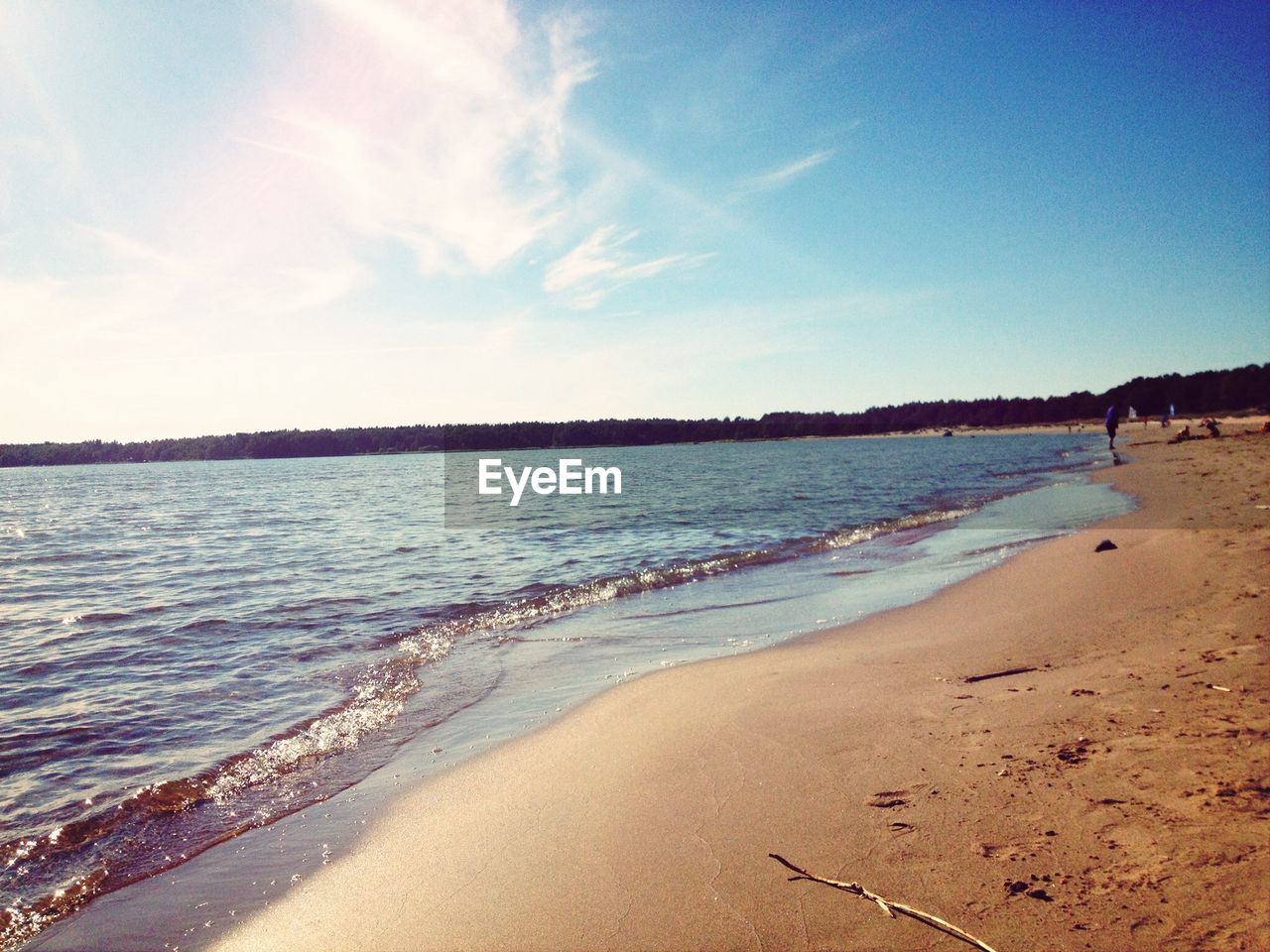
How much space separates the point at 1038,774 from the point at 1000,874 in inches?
45.3

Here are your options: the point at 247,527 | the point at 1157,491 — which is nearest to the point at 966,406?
the point at 1157,491

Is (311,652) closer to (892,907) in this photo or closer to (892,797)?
(892,797)

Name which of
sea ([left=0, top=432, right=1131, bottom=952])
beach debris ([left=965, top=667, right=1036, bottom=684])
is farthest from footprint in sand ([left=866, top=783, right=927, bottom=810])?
sea ([left=0, top=432, right=1131, bottom=952])

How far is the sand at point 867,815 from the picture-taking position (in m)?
3.08

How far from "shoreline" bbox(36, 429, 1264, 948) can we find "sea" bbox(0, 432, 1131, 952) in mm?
262

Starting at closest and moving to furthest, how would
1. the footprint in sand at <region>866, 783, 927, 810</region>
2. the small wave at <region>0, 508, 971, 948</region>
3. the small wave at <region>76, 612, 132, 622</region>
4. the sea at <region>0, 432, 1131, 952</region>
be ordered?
1. the footprint in sand at <region>866, 783, 927, 810</region>
2. the small wave at <region>0, 508, 971, 948</region>
3. the sea at <region>0, 432, 1131, 952</region>
4. the small wave at <region>76, 612, 132, 622</region>

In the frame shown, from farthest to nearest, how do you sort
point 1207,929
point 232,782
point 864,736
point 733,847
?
1. point 232,782
2. point 864,736
3. point 733,847
4. point 1207,929

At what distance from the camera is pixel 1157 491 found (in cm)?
2284

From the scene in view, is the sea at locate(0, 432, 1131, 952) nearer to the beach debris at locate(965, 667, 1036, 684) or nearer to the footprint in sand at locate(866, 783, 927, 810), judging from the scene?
the beach debris at locate(965, 667, 1036, 684)

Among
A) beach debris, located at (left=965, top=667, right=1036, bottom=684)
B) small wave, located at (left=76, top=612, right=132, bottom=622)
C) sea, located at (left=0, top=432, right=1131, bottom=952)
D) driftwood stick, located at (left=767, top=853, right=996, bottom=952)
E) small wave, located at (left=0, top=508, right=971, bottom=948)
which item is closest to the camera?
driftwood stick, located at (left=767, top=853, right=996, bottom=952)

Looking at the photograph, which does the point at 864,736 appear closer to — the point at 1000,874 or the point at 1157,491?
the point at 1000,874

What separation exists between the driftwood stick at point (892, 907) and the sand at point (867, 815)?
5 centimetres

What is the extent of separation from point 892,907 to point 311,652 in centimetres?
901

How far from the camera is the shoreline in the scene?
334cm
